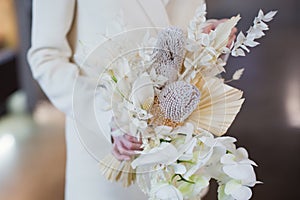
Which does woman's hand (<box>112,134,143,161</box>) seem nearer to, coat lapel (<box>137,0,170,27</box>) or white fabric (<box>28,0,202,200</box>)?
white fabric (<box>28,0,202,200</box>)

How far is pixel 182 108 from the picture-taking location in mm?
668

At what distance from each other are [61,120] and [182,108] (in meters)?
3.19

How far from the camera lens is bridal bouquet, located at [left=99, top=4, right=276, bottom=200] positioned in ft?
2.14

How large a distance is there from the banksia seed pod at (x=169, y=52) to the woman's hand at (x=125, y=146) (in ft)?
0.36

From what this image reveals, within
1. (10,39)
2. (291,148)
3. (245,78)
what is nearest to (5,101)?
(10,39)

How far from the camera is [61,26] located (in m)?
0.93

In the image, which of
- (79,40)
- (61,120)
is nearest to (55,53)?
(79,40)

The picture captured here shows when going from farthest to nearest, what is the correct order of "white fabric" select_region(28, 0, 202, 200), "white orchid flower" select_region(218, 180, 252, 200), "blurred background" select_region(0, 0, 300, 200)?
"blurred background" select_region(0, 0, 300, 200), "white fabric" select_region(28, 0, 202, 200), "white orchid flower" select_region(218, 180, 252, 200)

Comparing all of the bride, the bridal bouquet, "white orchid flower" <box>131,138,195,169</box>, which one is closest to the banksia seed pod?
the bridal bouquet

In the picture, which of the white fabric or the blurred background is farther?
the blurred background

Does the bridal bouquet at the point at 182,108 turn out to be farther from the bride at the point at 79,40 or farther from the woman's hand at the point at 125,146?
the bride at the point at 79,40

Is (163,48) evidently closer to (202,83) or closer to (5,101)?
(202,83)

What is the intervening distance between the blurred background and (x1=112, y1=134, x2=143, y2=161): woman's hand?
4.50 feet

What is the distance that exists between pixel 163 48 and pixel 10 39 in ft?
12.8
